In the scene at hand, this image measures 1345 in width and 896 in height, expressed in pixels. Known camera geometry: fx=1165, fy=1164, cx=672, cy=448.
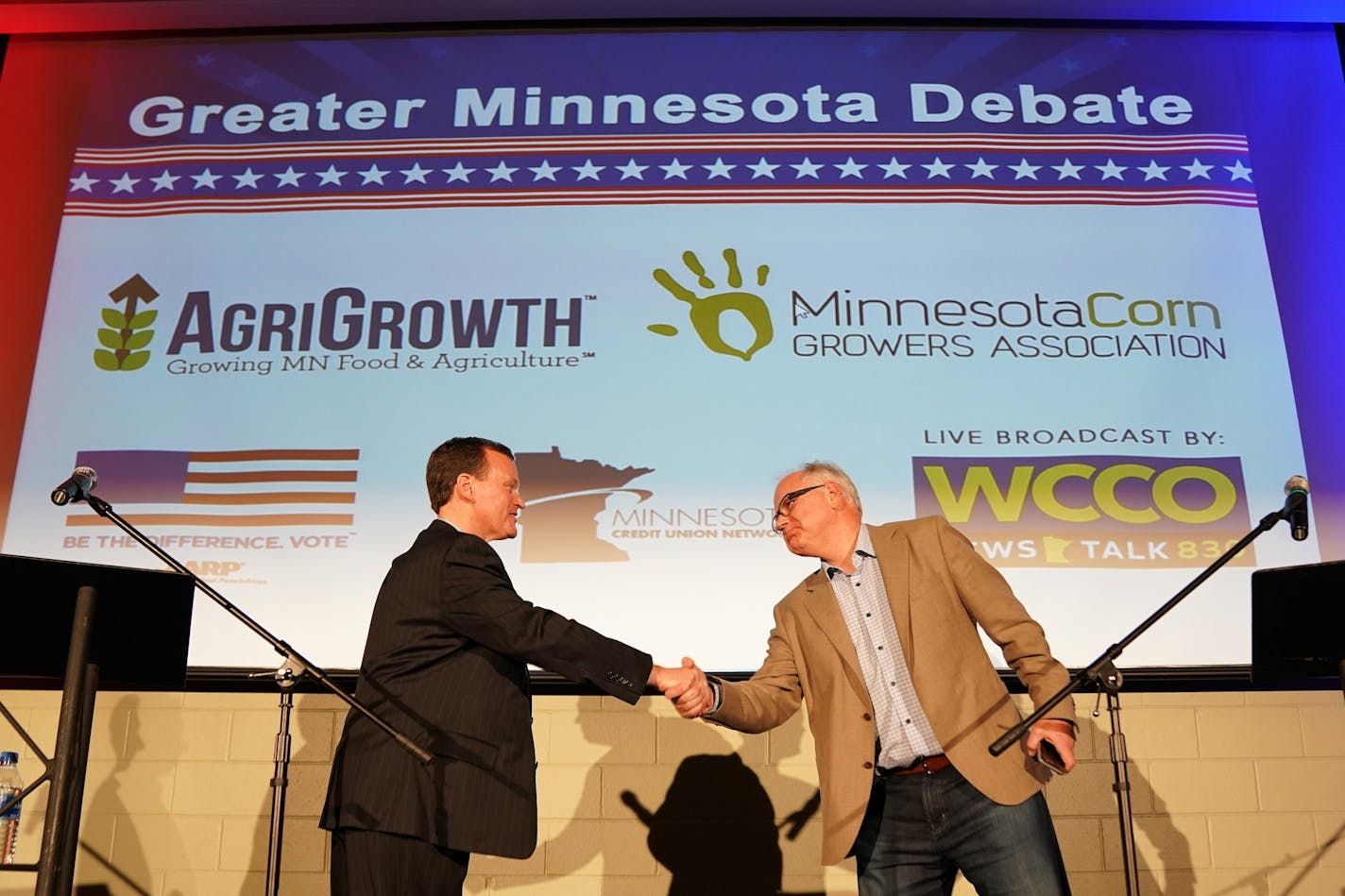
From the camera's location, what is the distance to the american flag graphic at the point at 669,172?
458 cm

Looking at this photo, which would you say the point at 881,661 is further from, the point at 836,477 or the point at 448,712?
the point at 448,712

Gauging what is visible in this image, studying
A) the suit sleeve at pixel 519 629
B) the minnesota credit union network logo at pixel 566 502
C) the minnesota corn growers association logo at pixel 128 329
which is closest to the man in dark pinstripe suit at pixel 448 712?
the suit sleeve at pixel 519 629

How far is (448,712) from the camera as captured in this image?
2793mm

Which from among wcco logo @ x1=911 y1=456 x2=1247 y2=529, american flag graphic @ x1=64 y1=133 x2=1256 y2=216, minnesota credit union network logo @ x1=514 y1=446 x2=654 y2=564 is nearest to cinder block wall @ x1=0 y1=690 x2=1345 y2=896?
minnesota credit union network logo @ x1=514 y1=446 x2=654 y2=564

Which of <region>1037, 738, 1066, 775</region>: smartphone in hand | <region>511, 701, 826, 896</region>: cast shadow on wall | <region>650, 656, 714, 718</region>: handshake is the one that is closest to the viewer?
<region>1037, 738, 1066, 775</region>: smartphone in hand

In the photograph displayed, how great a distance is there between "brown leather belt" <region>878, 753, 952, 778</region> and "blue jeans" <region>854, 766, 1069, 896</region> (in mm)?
11

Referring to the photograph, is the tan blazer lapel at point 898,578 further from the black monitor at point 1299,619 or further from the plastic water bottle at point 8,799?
the plastic water bottle at point 8,799

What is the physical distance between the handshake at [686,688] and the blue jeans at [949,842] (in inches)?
18.4

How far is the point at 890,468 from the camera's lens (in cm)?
414

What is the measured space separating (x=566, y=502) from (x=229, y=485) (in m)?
1.22

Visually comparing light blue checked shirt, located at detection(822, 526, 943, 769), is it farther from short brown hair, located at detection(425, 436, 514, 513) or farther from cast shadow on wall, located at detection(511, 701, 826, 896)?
cast shadow on wall, located at detection(511, 701, 826, 896)

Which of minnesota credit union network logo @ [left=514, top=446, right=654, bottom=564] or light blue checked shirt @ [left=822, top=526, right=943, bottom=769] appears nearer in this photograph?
light blue checked shirt @ [left=822, top=526, right=943, bottom=769]

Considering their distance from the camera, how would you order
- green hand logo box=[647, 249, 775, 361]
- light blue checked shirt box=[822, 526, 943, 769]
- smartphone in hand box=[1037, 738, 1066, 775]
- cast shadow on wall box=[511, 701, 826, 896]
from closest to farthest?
smartphone in hand box=[1037, 738, 1066, 775]
light blue checked shirt box=[822, 526, 943, 769]
cast shadow on wall box=[511, 701, 826, 896]
green hand logo box=[647, 249, 775, 361]

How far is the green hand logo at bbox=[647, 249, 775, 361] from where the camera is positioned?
4.34 metres
